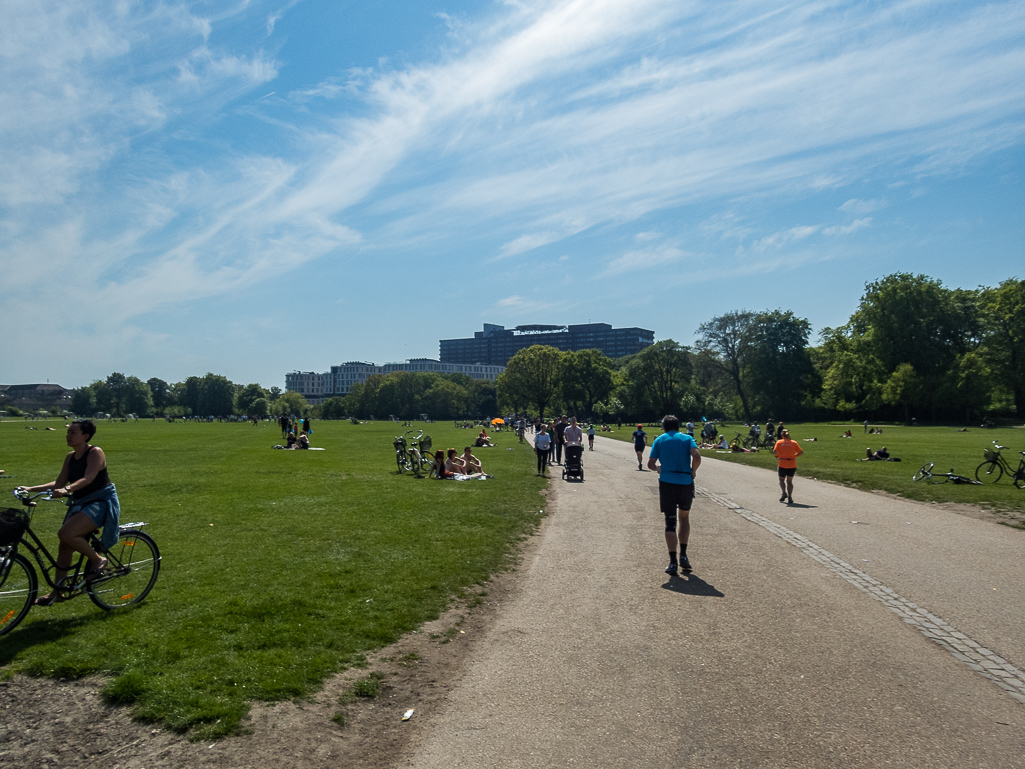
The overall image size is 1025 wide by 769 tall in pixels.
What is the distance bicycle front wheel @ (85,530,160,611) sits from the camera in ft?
20.4

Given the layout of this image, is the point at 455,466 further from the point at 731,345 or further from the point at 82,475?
the point at 731,345

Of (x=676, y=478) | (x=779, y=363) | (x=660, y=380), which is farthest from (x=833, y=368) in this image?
(x=676, y=478)

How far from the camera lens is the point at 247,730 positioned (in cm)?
403

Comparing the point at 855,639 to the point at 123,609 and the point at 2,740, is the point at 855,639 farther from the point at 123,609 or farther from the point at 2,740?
the point at 123,609

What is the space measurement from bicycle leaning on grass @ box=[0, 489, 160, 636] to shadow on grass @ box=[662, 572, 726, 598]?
229 inches

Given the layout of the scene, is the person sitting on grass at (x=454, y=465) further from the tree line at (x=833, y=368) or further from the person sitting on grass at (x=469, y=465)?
the tree line at (x=833, y=368)

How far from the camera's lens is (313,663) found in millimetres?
5066

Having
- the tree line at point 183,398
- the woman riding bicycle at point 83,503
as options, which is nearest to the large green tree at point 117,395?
the tree line at point 183,398

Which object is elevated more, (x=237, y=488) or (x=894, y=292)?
(x=894, y=292)

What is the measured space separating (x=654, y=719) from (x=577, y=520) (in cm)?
884

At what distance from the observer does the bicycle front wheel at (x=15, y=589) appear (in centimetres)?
537

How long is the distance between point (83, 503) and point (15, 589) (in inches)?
34.4

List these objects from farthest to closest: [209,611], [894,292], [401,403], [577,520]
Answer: [401,403] → [894,292] → [577,520] → [209,611]

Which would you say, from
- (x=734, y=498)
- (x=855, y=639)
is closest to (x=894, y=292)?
(x=734, y=498)
